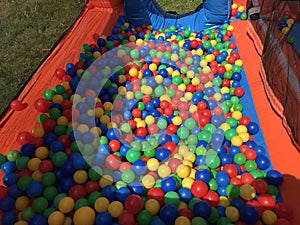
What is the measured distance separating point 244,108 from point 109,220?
176 centimetres

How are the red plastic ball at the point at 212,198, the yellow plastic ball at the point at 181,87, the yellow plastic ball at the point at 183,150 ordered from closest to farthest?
the red plastic ball at the point at 212,198 < the yellow plastic ball at the point at 183,150 < the yellow plastic ball at the point at 181,87

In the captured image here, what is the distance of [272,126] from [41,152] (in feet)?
6.71

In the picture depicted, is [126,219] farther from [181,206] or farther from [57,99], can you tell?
[57,99]

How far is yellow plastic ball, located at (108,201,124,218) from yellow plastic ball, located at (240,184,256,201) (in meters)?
0.91

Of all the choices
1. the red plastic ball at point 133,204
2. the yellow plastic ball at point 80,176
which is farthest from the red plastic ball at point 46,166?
the red plastic ball at point 133,204

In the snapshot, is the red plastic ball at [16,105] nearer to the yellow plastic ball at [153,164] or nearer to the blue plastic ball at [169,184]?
the yellow plastic ball at [153,164]

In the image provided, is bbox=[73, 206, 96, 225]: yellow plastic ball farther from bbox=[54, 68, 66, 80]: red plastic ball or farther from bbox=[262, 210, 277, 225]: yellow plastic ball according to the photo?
A: bbox=[54, 68, 66, 80]: red plastic ball

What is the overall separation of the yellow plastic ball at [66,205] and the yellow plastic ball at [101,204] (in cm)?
18

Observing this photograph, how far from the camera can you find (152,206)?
6.43 ft

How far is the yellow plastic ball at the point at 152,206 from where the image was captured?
76.9 inches

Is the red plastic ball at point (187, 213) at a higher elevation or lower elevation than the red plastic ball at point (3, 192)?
lower

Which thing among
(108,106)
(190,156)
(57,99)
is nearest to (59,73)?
(57,99)

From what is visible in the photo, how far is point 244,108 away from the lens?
2811 millimetres

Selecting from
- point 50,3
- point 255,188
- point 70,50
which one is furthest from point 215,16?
point 50,3
